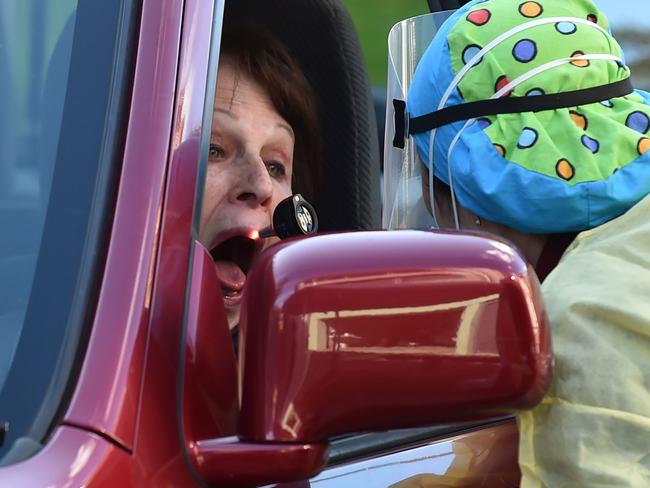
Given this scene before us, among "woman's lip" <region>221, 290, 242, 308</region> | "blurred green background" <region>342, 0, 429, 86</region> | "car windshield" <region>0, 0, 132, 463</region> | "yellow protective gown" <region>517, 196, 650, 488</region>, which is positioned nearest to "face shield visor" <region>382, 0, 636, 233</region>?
"yellow protective gown" <region>517, 196, 650, 488</region>

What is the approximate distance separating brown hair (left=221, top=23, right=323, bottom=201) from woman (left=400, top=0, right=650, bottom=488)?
2.44ft

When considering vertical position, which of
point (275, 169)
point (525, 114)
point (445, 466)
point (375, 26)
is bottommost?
point (445, 466)

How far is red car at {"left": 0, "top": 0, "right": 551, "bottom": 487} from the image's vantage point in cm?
113

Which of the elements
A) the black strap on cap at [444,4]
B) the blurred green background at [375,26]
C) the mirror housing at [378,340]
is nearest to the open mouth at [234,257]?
the mirror housing at [378,340]

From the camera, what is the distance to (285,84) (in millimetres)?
2805

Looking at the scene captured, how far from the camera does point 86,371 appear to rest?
3.75 ft

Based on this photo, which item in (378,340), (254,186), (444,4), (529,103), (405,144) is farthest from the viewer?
(444,4)

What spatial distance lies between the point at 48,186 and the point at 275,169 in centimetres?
150

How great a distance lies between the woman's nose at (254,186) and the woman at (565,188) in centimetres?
48

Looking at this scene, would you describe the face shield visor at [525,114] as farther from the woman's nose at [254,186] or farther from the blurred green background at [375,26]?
the blurred green background at [375,26]

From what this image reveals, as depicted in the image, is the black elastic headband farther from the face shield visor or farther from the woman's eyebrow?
the woman's eyebrow

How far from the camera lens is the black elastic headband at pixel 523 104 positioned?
177cm

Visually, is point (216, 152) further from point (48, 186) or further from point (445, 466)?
point (48, 186)

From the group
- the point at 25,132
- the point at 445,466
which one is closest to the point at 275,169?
the point at 445,466
